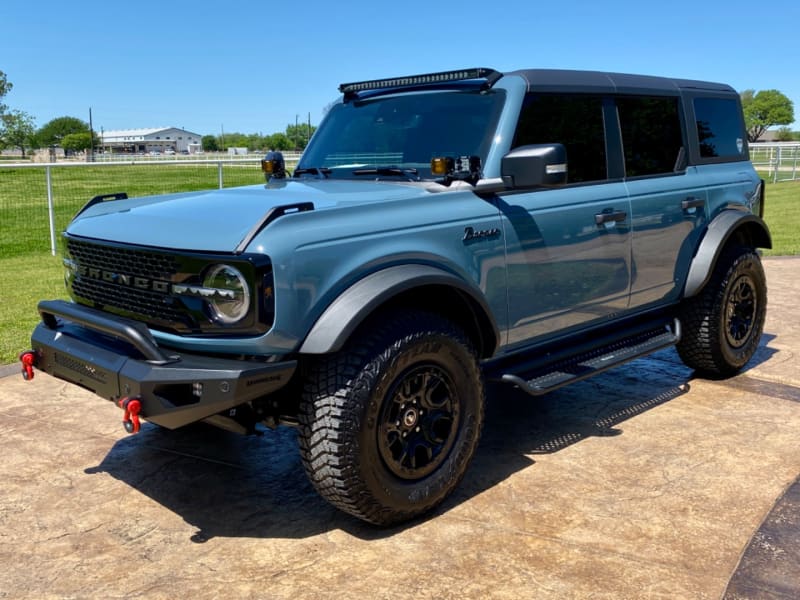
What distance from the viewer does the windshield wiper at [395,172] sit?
4.08 m

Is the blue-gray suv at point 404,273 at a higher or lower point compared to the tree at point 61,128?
lower

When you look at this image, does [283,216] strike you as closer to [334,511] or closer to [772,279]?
[334,511]

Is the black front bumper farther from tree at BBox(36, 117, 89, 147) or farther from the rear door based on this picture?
tree at BBox(36, 117, 89, 147)

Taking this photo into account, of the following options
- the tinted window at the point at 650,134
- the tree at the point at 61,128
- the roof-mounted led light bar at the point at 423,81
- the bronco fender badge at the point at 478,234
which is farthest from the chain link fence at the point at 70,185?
the tree at the point at 61,128

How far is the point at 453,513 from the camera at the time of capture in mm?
3625

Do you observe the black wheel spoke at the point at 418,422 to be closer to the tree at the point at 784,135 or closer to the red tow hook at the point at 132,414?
the red tow hook at the point at 132,414

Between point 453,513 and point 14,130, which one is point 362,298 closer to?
point 453,513

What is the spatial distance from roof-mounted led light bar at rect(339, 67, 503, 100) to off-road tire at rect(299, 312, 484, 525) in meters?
1.45

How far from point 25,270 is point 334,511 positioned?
8071mm

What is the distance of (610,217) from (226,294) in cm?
236

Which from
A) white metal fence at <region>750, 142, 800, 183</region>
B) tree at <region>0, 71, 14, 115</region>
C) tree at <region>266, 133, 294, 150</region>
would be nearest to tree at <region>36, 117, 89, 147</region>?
tree at <region>266, 133, 294, 150</region>

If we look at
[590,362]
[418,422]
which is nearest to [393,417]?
[418,422]

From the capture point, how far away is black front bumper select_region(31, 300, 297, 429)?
2.97 metres

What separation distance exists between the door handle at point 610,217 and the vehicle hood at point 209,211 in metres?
1.12
